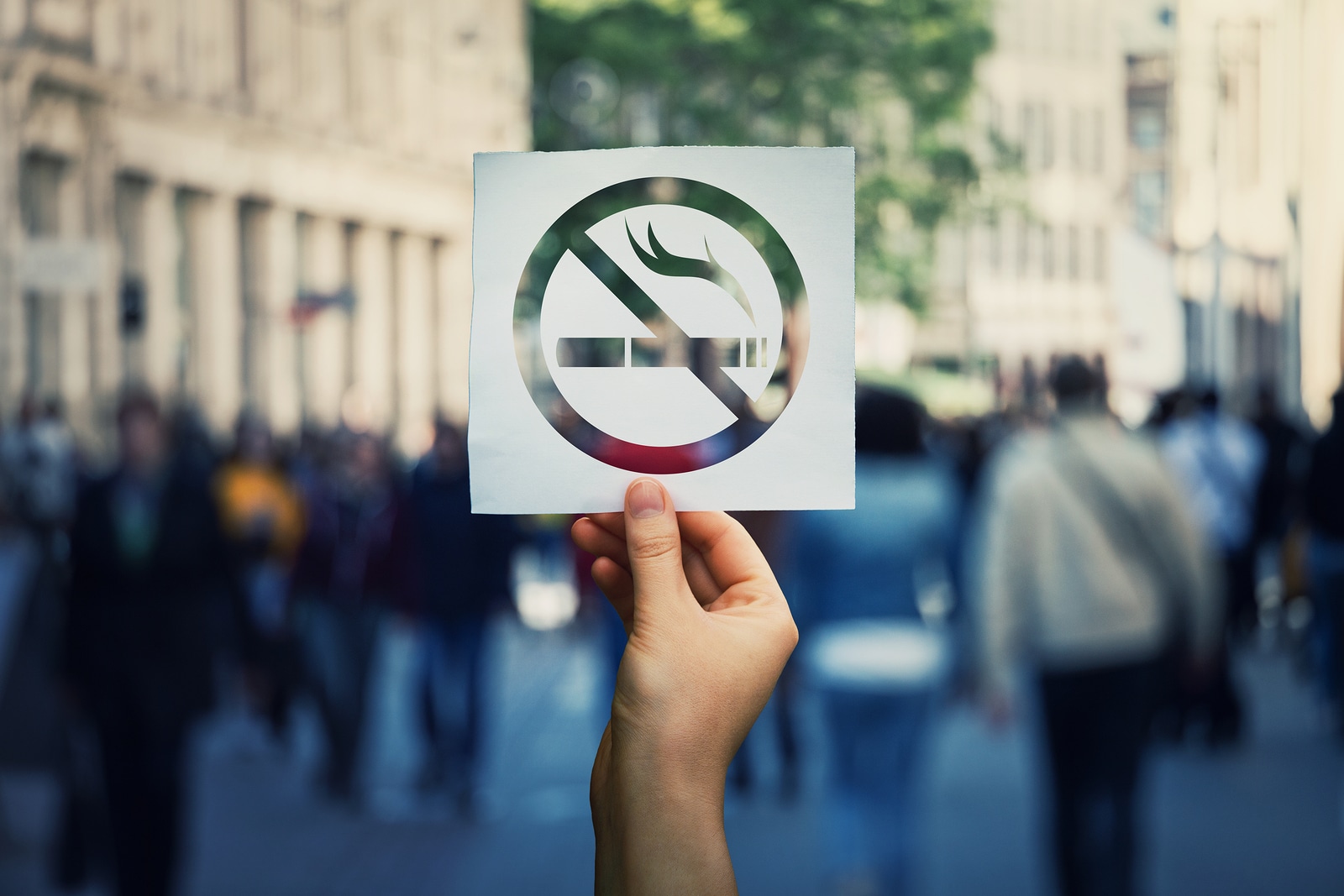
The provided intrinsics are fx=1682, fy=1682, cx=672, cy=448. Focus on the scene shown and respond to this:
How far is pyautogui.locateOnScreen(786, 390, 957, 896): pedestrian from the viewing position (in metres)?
6.45

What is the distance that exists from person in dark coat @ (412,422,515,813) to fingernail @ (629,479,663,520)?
6.97 metres

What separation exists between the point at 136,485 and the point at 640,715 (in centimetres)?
485

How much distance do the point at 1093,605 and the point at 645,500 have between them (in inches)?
155

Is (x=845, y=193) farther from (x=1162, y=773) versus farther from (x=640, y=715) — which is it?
(x=1162, y=773)

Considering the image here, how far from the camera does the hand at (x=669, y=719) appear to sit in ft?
6.31

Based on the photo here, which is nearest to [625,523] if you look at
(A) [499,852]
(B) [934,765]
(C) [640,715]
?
(C) [640,715]

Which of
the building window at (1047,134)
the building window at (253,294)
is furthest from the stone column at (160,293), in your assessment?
the building window at (1047,134)

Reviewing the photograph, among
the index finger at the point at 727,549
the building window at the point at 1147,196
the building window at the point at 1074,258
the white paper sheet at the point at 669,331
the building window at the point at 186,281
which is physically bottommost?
the index finger at the point at 727,549

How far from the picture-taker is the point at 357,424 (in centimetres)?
1370

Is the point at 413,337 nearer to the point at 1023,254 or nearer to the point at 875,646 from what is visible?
the point at 875,646

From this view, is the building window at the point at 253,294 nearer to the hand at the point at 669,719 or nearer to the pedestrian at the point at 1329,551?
the pedestrian at the point at 1329,551

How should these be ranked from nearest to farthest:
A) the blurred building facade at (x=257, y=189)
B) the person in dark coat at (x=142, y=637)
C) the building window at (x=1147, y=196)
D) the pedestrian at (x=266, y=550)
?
the person in dark coat at (x=142, y=637), the pedestrian at (x=266, y=550), the blurred building facade at (x=257, y=189), the building window at (x=1147, y=196)

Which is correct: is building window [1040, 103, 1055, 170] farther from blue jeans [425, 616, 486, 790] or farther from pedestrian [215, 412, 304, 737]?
blue jeans [425, 616, 486, 790]

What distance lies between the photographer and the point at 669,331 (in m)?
2.13
